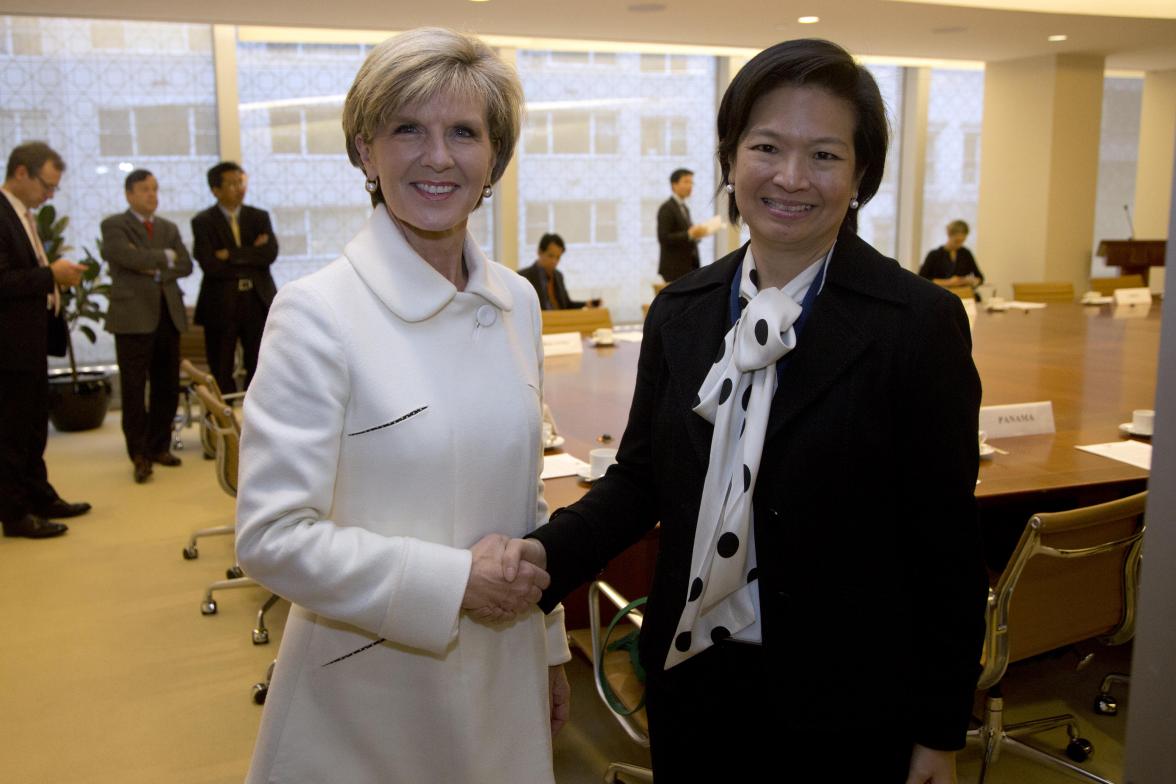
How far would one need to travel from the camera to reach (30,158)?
17.2ft

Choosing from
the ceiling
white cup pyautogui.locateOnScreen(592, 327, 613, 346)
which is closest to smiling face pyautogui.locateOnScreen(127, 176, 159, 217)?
the ceiling

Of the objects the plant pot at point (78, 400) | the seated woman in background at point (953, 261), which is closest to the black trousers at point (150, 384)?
the plant pot at point (78, 400)

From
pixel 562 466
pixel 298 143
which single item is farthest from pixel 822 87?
pixel 298 143

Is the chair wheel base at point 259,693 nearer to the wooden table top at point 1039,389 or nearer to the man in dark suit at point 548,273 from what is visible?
the wooden table top at point 1039,389

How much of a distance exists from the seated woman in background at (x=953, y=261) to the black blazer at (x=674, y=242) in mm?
2516

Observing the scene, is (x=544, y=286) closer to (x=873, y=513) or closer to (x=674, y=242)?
(x=674, y=242)

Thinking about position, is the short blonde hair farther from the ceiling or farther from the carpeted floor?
the ceiling

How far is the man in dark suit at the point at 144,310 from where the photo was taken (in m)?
6.29

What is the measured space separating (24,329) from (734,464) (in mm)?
4866

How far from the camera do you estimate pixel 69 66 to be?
848 cm

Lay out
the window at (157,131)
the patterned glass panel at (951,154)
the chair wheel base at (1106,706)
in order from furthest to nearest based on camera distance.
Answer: the patterned glass panel at (951,154) < the window at (157,131) < the chair wheel base at (1106,706)

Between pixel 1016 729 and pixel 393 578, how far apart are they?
225 cm

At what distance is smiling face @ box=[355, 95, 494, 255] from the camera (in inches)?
57.2

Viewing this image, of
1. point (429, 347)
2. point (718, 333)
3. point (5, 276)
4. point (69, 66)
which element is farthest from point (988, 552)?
point (69, 66)
